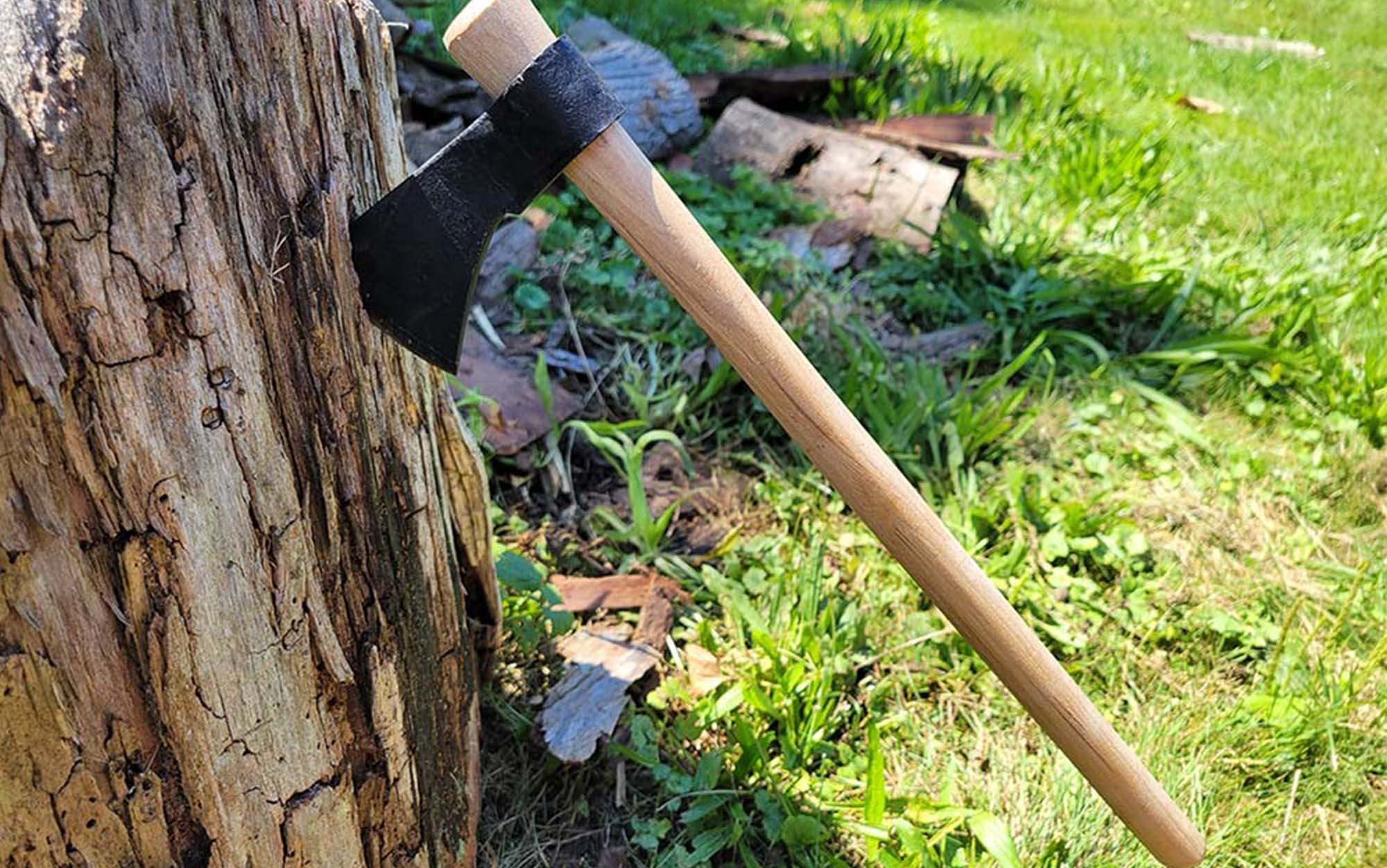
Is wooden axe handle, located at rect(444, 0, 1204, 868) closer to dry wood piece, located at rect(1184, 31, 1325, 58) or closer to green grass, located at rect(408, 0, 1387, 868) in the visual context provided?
green grass, located at rect(408, 0, 1387, 868)

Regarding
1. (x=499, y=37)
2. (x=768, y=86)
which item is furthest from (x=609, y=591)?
(x=768, y=86)

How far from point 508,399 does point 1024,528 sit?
140 centimetres

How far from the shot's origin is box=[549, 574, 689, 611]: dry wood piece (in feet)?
7.06

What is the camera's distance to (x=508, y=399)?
2.62m

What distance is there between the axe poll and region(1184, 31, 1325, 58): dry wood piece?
20.3ft

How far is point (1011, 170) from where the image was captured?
4207mm

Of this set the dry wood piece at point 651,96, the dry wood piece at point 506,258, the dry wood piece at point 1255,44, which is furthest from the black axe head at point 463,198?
the dry wood piece at point 1255,44

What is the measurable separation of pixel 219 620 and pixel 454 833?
0.62m

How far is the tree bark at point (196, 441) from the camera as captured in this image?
0.95 m

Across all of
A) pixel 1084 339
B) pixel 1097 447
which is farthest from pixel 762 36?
pixel 1097 447

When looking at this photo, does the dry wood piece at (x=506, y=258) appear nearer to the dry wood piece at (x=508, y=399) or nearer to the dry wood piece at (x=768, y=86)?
the dry wood piece at (x=508, y=399)

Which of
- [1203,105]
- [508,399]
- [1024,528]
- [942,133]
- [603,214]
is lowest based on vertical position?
[1203,105]

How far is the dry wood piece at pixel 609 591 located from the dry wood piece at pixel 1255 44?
19.1ft

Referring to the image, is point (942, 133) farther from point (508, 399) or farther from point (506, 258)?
point (508, 399)
